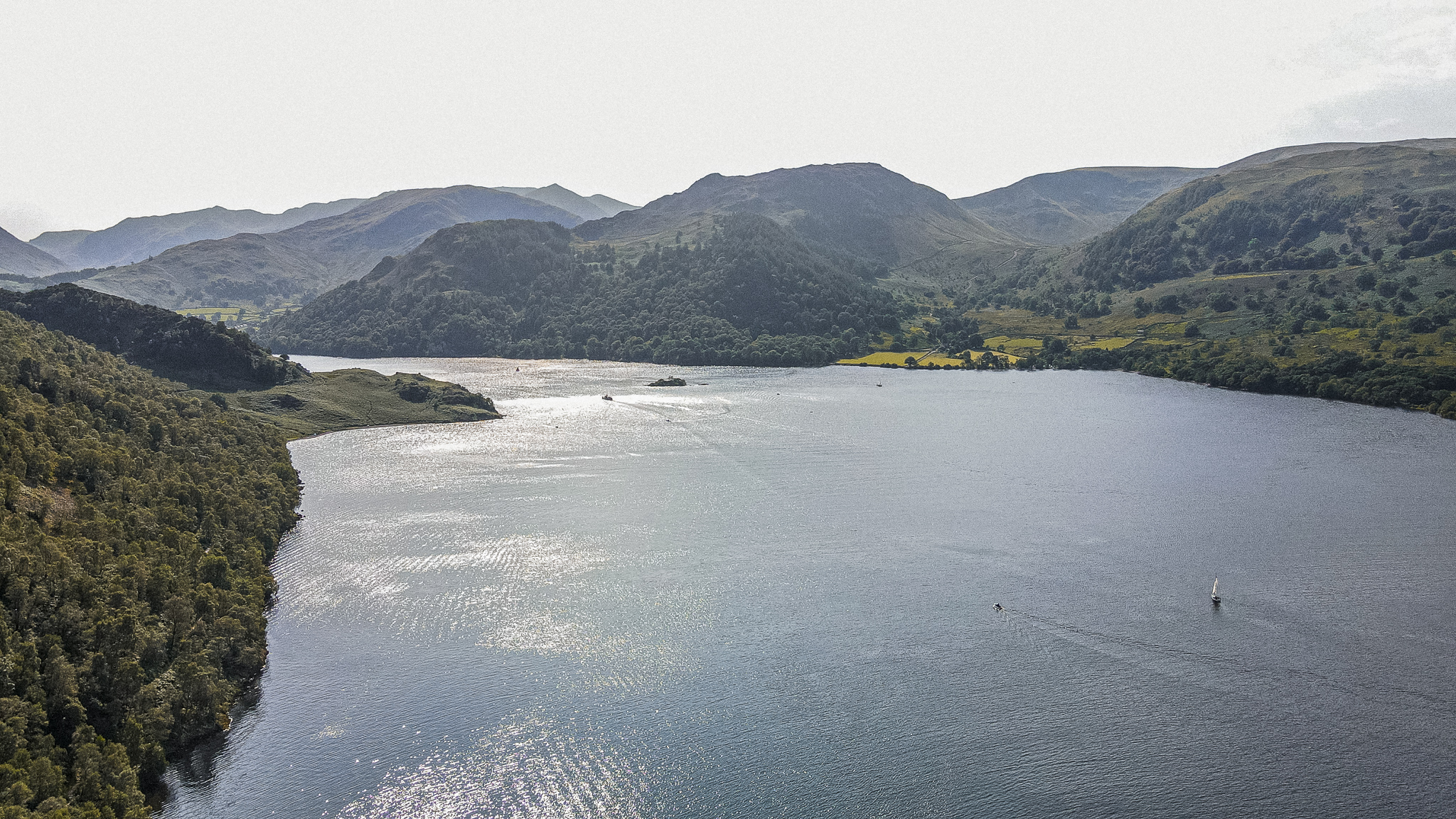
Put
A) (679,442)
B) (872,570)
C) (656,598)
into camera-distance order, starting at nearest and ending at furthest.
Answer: (656,598), (872,570), (679,442)

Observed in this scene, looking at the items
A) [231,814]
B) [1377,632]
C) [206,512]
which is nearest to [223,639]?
[231,814]

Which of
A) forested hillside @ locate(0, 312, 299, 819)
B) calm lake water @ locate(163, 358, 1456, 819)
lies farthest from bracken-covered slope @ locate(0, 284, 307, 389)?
forested hillside @ locate(0, 312, 299, 819)

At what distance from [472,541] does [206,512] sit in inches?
893

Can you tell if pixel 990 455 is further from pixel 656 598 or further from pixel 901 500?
pixel 656 598

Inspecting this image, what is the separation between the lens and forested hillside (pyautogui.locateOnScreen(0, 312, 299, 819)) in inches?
1516

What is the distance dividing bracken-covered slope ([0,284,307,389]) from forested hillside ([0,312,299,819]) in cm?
7377

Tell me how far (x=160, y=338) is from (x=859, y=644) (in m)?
160

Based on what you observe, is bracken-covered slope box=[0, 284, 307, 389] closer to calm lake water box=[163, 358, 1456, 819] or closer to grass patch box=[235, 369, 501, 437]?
grass patch box=[235, 369, 501, 437]

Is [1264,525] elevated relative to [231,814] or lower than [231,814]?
elevated

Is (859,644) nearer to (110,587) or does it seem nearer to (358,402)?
(110,587)

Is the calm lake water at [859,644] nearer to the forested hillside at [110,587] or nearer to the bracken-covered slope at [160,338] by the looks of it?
the forested hillside at [110,587]

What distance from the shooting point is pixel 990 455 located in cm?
12219

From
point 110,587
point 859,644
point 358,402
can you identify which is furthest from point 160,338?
point 859,644

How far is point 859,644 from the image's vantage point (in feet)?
198
